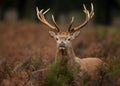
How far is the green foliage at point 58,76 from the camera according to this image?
35.7 ft

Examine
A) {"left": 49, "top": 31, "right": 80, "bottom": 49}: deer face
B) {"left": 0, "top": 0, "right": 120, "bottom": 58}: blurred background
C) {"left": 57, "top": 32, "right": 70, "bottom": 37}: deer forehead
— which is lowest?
{"left": 0, "top": 0, "right": 120, "bottom": 58}: blurred background

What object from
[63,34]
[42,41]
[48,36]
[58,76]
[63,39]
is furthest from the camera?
[48,36]

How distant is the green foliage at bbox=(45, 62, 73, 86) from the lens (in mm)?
10883

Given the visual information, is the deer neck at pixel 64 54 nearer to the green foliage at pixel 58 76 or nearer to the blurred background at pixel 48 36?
the green foliage at pixel 58 76

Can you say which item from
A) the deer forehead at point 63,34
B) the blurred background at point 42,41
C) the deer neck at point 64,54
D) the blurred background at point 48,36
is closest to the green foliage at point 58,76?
the blurred background at point 42,41

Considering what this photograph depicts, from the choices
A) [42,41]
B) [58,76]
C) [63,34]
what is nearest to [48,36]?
[42,41]

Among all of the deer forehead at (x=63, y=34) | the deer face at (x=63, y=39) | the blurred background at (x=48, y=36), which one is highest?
the deer forehead at (x=63, y=34)

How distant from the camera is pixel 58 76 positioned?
11.4 meters

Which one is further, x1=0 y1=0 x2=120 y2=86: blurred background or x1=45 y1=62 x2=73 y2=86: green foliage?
x1=0 y1=0 x2=120 y2=86: blurred background

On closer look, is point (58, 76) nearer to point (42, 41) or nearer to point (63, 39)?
point (63, 39)

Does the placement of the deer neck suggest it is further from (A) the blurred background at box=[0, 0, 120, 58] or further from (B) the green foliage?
(A) the blurred background at box=[0, 0, 120, 58]

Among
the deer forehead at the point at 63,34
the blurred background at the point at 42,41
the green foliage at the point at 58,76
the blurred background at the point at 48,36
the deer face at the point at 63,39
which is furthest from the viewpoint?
the blurred background at the point at 48,36

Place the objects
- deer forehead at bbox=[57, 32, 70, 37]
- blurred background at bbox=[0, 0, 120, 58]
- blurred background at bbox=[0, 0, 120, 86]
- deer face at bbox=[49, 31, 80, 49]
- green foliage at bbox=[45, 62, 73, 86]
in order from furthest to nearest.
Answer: blurred background at bbox=[0, 0, 120, 58] < deer forehead at bbox=[57, 32, 70, 37] < deer face at bbox=[49, 31, 80, 49] < blurred background at bbox=[0, 0, 120, 86] < green foliage at bbox=[45, 62, 73, 86]

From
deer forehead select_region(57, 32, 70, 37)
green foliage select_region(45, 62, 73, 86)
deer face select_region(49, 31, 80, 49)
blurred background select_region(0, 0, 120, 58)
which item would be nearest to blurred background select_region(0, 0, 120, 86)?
blurred background select_region(0, 0, 120, 58)
